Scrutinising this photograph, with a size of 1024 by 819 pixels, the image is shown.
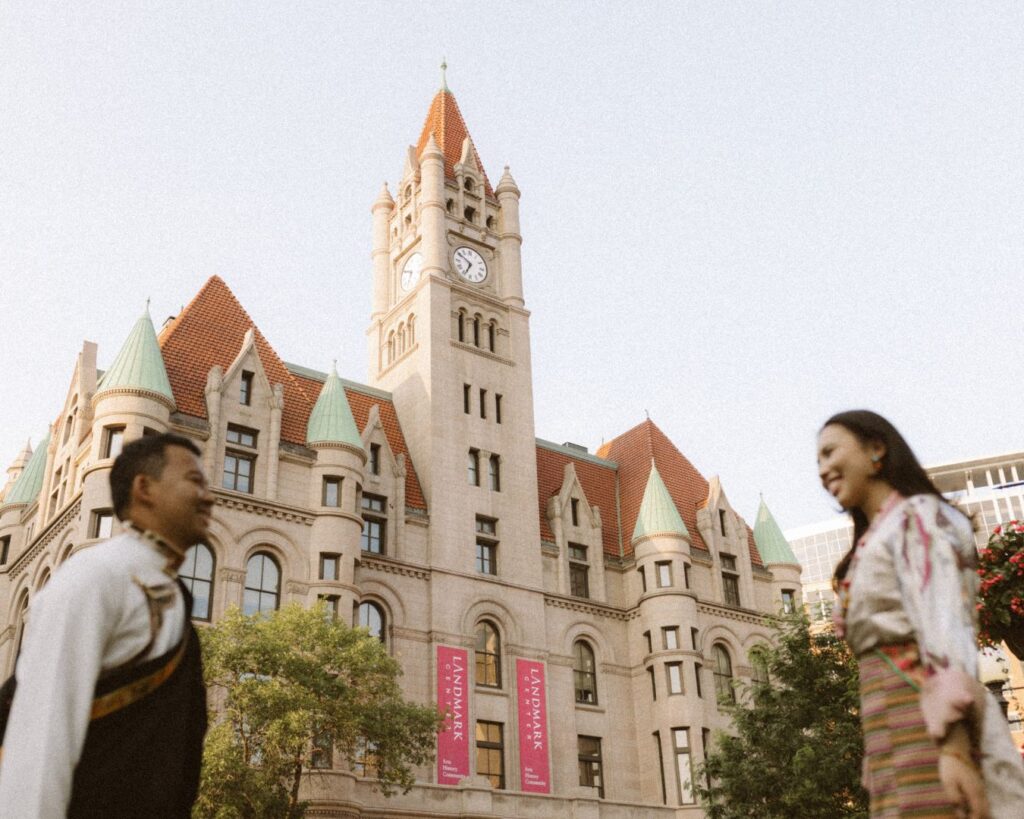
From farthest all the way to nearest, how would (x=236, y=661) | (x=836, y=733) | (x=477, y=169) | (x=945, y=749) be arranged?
(x=477, y=169) < (x=836, y=733) < (x=236, y=661) < (x=945, y=749)

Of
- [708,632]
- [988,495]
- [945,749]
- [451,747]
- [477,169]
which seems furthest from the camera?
[988,495]

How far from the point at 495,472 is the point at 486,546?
3512 mm

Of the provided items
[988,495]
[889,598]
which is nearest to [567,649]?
[889,598]

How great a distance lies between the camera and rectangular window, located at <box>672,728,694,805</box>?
39.7 m

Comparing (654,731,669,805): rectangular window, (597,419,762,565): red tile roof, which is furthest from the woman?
(597,419,762,565): red tile roof

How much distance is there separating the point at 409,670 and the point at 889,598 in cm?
3297

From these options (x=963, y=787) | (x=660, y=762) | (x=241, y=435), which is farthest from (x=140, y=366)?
(x=963, y=787)

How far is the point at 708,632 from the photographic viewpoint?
4438 centimetres

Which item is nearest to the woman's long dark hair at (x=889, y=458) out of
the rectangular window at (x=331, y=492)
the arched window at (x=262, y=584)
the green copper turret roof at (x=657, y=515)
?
the arched window at (x=262, y=584)

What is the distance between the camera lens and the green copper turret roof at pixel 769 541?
49375 millimetres

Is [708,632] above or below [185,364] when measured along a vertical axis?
below

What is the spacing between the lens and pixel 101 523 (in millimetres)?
30172

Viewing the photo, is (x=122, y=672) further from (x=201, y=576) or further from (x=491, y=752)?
(x=491, y=752)

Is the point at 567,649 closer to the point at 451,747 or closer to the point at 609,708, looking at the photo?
the point at 609,708
